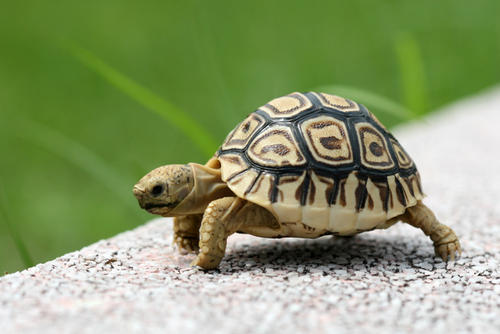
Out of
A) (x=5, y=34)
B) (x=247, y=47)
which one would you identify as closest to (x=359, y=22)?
(x=247, y=47)

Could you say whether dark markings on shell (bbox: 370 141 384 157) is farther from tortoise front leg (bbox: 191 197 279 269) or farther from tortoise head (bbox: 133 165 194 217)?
tortoise head (bbox: 133 165 194 217)

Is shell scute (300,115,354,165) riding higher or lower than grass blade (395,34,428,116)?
lower

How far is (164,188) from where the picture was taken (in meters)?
2.56

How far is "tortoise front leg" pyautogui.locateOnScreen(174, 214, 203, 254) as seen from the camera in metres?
2.89

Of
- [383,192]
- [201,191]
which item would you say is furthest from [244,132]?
[383,192]

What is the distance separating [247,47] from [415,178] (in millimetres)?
7249

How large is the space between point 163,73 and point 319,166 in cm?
707

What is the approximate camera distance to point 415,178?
114 inches

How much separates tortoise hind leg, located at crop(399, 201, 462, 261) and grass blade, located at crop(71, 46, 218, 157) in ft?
4.87

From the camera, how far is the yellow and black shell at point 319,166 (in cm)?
252

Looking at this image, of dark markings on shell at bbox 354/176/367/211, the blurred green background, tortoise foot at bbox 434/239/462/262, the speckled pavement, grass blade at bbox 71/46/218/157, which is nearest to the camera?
the speckled pavement

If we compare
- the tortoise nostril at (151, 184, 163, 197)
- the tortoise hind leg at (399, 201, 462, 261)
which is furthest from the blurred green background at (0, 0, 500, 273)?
the tortoise hind leg at (399, 201, 462, 261)

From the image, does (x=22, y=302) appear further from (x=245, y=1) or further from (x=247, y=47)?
(x=245, y=1)

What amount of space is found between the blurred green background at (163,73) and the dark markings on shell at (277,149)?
185 cm
